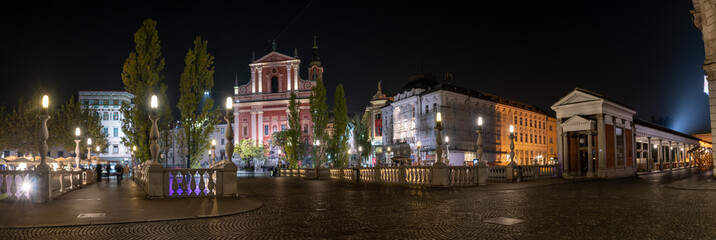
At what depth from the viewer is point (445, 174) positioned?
70.0ft

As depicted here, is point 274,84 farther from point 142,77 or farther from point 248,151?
point 142,77

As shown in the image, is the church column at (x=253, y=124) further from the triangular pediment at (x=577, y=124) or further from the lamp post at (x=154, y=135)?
the lamp post at (x=154, y=135)

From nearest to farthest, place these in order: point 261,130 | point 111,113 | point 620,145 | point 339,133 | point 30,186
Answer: point 30,186 < point 620,145 < point 339,133 < point 261,130 < point 111,113

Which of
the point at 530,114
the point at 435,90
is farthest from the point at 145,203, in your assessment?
Answer: the point at 530,114

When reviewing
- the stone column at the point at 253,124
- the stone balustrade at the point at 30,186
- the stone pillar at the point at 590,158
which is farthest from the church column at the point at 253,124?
the stone balustrade at the point at 30,186

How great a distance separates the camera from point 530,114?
85.8 metres

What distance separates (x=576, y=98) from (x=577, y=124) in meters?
1.79

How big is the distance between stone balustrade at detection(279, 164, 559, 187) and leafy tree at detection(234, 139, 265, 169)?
47782mm

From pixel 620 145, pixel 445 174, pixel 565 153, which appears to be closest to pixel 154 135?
pixel 445 174

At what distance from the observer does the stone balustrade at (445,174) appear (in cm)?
2186

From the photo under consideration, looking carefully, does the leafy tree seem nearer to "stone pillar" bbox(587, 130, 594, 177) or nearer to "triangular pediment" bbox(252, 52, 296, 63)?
"triangular pediment" bbox(252, 52, 296, 63)

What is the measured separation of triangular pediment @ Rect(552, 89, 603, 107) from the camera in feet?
97.3

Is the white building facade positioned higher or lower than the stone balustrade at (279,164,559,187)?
higher

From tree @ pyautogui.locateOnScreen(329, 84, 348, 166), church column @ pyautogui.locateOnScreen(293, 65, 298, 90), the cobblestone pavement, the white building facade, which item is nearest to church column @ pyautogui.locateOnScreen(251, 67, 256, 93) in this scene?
church column @ pyautogui.locateOnScreen(293, 65, 298, 90)
